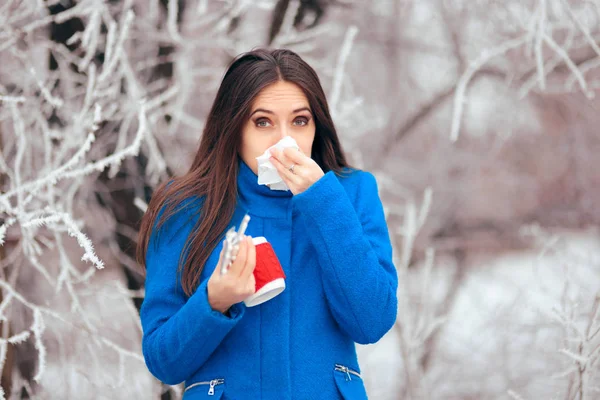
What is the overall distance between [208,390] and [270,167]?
1.89 feet

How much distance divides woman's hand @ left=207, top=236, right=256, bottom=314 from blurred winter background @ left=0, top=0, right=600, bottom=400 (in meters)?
0.79

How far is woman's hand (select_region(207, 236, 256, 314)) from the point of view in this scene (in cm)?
157

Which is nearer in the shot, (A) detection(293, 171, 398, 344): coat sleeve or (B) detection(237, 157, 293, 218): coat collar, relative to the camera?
(A) detection(293, 171, 398, 344): coat sleeve

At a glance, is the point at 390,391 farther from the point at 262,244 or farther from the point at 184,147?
the point at 262,244

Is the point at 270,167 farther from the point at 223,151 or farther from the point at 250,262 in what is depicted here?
the point at 250,262

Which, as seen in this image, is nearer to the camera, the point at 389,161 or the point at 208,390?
the point at 208,390

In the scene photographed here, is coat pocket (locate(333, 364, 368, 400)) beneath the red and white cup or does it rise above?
beneath

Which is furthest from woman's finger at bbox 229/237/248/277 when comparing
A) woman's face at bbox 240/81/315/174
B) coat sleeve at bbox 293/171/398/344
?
woman's face at bbox 240/81/315/174

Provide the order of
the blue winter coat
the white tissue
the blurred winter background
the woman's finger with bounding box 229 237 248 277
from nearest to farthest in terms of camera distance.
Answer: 1. the woman's finger with bounding box 229 237 248 277
2. the blue winter coat
3. the white tissue
4. the blurred winter background

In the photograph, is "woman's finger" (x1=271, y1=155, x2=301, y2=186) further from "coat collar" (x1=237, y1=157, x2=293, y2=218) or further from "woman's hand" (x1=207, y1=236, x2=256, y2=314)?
"woman's hand" (x1=207, y1=236, x2=256, y2=314)

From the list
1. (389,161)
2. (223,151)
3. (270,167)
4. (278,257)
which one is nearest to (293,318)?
(278,257)

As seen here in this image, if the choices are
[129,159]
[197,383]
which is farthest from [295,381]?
[129,159]

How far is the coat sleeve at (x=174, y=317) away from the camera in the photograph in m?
1.63

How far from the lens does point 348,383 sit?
1748 millimetres
